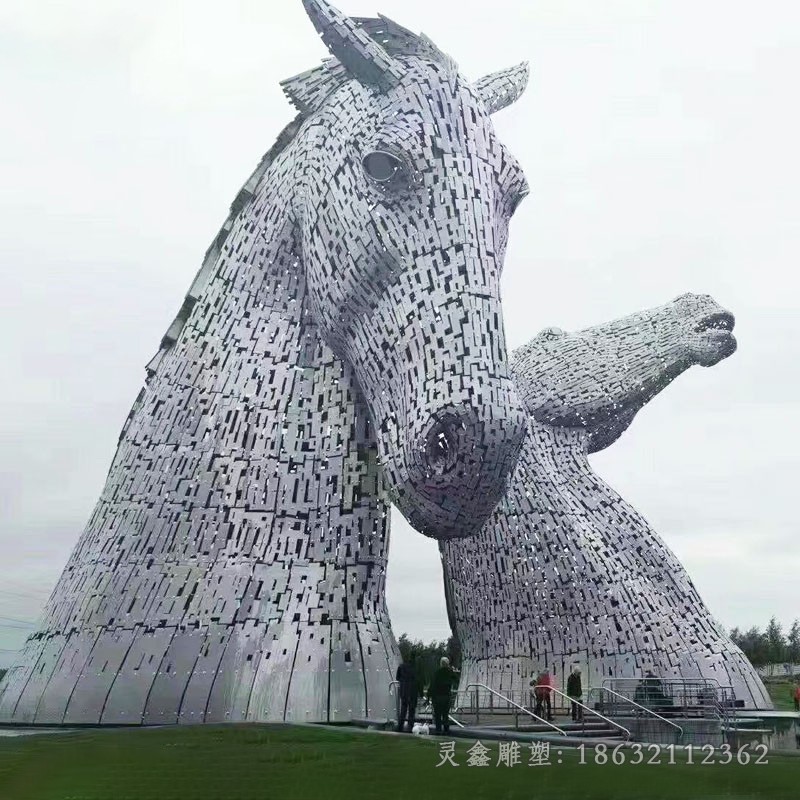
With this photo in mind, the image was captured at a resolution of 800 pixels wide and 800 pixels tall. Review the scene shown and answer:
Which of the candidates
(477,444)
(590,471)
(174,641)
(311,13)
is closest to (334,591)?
(174,641)

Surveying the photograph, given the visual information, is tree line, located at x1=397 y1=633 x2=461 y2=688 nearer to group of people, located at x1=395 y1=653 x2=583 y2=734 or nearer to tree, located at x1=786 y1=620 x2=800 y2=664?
group of people, located at x1=395 y1=653 x2=583 y2=734

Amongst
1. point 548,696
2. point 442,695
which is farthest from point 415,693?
point 548,696

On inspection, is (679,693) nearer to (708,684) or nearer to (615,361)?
(708,684)

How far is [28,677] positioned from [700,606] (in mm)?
7765

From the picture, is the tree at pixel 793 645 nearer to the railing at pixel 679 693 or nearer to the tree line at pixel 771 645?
the tree line at pixel 771 645

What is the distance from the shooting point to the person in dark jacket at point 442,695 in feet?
19.0

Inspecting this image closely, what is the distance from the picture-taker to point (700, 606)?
34.7ft

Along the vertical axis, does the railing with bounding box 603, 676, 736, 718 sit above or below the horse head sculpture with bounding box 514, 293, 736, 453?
below

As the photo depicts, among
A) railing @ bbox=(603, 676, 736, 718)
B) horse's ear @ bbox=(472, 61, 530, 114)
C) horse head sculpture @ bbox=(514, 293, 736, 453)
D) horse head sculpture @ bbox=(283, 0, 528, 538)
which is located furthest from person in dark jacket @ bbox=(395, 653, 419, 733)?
horse head sculpture @ bbox=(514, 293, 736, 453)

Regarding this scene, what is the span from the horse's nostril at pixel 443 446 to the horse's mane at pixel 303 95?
221cm

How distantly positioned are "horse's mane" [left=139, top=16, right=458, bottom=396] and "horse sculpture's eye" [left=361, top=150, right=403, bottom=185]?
873 mm

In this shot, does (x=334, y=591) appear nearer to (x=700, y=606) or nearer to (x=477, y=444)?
(x=477, y=444)

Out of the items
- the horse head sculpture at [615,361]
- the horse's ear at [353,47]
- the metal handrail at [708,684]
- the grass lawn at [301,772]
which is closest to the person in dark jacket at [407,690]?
the grass lawn at [301,772]

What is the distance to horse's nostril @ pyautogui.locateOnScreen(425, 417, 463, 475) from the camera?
169 inches
